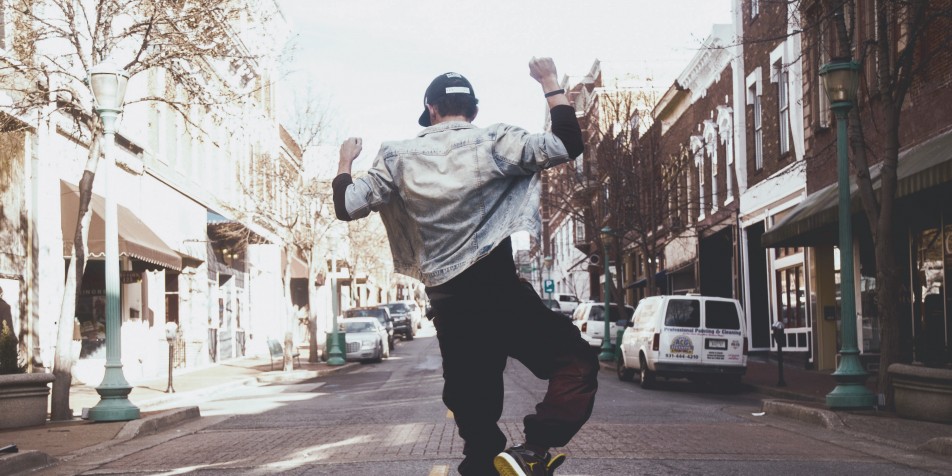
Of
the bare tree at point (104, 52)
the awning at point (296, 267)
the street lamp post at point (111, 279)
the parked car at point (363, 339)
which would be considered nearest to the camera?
the street lamp post at point (111, 279)

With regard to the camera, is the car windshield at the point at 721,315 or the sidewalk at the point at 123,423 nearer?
the sidewalk at the point at 123,423

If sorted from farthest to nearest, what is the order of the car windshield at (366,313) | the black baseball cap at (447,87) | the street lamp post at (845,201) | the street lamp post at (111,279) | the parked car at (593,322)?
the car windshield at (366,313)
the parked car at (593,322)
the street lamp post at (111,279)
the street lamp post at (845,201)
the black baseball cap at (447,87)

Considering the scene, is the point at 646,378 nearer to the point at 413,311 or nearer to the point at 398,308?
the point at 398,308

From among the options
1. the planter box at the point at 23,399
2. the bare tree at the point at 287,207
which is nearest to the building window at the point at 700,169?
the bare tree at the point at 287,207

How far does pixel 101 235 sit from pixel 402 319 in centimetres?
3060

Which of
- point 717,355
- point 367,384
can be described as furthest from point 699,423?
point 367,384

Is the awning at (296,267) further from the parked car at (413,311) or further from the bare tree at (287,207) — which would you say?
the parked car at (413,311)

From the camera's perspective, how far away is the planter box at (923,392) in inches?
423

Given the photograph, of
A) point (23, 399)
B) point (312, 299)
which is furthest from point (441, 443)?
point (312, 299)

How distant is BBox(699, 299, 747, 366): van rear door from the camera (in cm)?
1842

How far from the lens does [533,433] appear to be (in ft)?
13.6

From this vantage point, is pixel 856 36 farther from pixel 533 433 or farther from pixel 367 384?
pixel 533 433

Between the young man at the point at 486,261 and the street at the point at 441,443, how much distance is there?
290cm

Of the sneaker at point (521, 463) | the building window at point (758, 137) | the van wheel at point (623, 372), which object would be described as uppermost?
the building window at point (758, 137)
